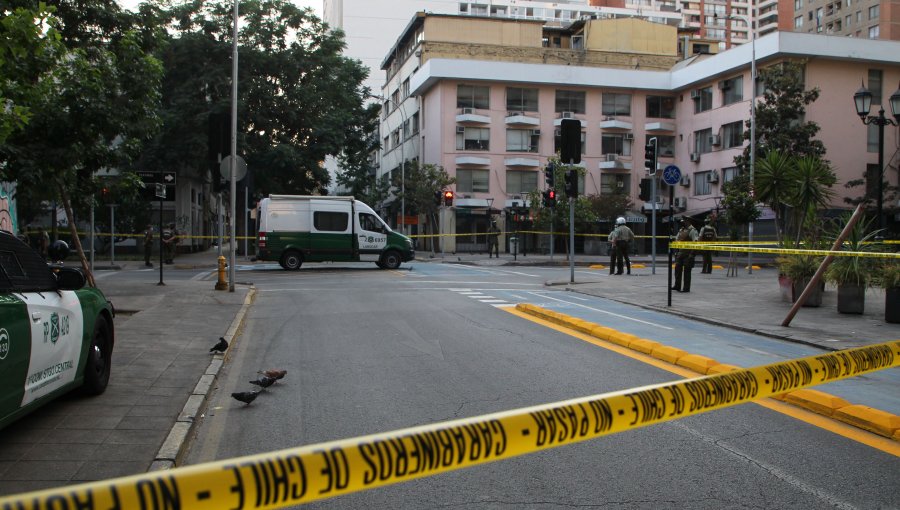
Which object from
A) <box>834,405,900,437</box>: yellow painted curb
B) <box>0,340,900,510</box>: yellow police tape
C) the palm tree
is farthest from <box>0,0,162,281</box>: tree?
the palm tree

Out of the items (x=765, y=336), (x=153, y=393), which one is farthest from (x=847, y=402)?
(x=153, y=393)

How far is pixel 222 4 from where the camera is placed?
1491 inches

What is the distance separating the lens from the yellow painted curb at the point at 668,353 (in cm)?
825

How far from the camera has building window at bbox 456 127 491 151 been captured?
52900 millimetres

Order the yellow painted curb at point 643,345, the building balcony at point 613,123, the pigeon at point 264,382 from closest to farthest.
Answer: the pigeon at point 264,382
the yellow painted curb at point 643,345
the building balcony at point 613,123

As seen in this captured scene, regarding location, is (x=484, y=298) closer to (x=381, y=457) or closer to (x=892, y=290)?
(x=892, y=290)

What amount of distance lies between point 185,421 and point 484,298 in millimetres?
10470

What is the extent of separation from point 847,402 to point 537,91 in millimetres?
49577

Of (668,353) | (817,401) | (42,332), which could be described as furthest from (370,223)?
(42,332)

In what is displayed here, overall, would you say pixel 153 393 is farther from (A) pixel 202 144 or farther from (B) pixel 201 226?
(B) pixel 201 226

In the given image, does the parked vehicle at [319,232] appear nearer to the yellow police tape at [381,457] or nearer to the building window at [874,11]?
the yellow police tape at [381,457]

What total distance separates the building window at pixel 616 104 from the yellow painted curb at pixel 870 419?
50.8 m

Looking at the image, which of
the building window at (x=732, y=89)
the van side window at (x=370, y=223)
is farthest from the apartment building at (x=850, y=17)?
the van side window at (x=370, y=223)

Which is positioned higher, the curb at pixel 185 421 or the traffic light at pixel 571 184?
the traffic light at pixel 571 184
